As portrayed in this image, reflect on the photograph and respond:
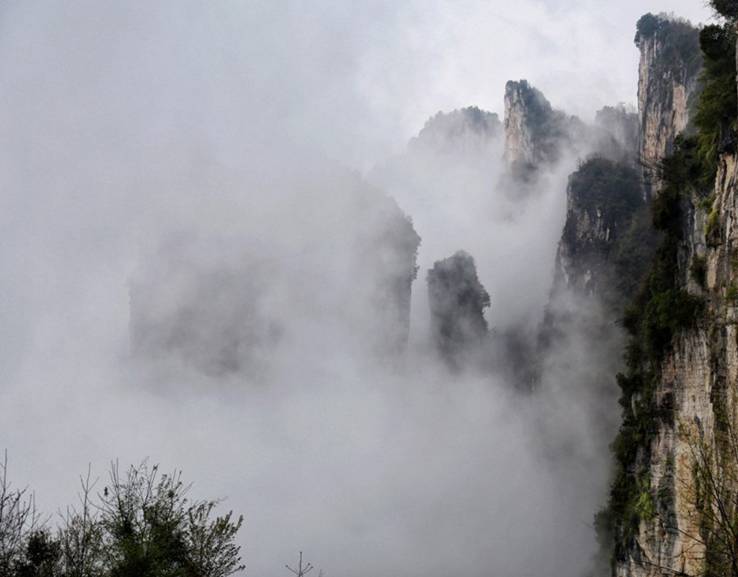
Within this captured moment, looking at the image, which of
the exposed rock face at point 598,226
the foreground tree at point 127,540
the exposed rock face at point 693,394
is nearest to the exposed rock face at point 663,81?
the exposed rock face at point 598,226

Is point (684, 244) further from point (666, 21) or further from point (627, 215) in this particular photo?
point (666, 21)

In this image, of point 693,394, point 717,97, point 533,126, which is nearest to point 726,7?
point 717,97

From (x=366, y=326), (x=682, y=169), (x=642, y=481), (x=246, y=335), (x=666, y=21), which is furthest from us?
(x=246, y=335)

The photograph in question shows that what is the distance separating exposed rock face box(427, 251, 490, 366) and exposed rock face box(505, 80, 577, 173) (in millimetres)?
20826

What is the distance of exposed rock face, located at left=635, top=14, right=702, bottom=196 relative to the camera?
4506cm

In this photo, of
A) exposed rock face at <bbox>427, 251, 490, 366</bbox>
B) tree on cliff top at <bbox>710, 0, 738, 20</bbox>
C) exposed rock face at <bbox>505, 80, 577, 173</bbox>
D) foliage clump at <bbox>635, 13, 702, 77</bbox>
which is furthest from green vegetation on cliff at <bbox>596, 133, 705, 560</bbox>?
exposed rock face at <bbox>505, 80, 577, 173</bbox>

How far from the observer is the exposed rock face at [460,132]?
368ft

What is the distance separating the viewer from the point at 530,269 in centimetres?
8412

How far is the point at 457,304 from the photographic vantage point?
228 ft

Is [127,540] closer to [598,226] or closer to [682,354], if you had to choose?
[682,354]

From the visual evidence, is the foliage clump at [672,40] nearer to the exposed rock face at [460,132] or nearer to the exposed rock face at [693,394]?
the exposed rock face at [693,394]

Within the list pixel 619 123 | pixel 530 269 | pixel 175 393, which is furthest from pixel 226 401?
pixel 619 123

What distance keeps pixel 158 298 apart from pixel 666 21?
62.8 metres

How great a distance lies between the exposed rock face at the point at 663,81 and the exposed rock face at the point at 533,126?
25706 millimetres
